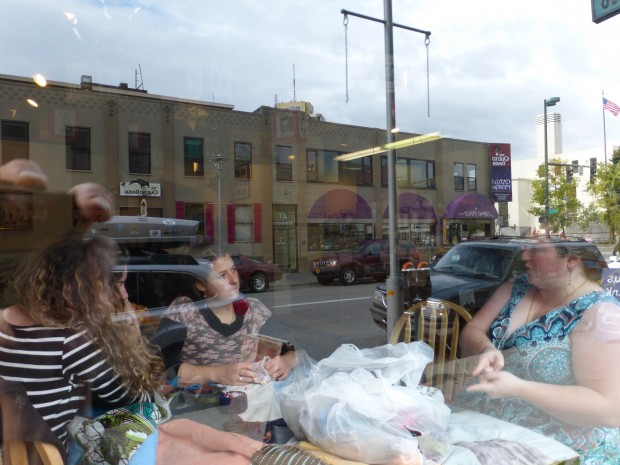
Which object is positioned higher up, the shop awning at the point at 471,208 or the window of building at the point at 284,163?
the window of building at the point at 284,163

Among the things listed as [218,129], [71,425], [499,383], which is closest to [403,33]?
[218,129]

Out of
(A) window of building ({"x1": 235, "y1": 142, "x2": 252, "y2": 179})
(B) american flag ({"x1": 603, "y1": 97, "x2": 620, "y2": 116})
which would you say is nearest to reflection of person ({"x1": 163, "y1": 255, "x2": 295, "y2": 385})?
(A) window of building ({"x1": 235, "y1": 142, "x2": 252, "y2": 179})

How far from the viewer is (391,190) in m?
3.52

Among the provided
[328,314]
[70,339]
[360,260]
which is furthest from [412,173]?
[328,314]

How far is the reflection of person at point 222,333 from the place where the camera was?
231 centimetres

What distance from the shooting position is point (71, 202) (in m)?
2.19

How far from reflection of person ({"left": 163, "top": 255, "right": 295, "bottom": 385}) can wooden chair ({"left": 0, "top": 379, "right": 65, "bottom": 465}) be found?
990 mm

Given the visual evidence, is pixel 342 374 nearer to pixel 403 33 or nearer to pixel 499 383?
pixel 499 383

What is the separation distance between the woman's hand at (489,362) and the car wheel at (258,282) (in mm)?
1615

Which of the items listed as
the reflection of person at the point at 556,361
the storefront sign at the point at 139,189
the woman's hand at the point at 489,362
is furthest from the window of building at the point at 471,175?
the storefront sign at the point at 139,189

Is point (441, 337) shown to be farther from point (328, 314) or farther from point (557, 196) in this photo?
point (328, 314)

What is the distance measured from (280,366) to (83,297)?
1.08m

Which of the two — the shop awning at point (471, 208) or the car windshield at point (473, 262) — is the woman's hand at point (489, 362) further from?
the car windshield at point (473, 262)

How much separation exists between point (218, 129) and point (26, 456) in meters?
2.01
